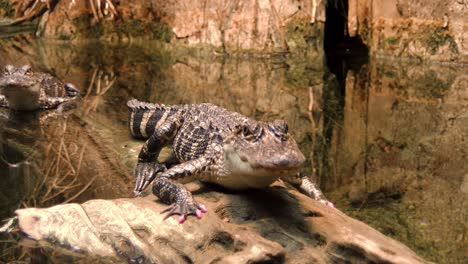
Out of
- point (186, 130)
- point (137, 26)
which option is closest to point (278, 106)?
point (186, 130)

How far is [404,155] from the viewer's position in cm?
505

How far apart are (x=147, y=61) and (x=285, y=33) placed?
2680 mm

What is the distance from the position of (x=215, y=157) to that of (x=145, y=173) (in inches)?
42.6

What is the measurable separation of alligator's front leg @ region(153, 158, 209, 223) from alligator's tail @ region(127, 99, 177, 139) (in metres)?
→ 1.39

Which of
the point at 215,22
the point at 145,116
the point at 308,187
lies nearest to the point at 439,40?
the point at 215,22

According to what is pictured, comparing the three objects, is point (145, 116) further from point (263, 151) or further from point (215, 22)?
point (215, 22)

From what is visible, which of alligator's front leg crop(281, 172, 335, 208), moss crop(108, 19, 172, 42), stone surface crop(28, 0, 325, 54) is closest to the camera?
alligator's front leg crop(281, 172, 335, 208)

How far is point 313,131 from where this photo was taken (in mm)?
5754

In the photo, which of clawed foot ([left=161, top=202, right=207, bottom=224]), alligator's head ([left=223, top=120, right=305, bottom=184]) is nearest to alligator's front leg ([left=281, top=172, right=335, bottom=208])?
alligator's head ([left=223, top=120, right=305, bottom=184])

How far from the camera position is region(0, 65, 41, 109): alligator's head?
6.82 m

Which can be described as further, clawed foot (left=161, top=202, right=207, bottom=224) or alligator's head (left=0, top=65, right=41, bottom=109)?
alligator's head (left=0, top=65, right=41, bottom=109)

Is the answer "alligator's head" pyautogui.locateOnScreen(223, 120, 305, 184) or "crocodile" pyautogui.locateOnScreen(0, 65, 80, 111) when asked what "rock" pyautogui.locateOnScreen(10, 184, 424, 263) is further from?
"crocodile" pyautogui.locateOnScreen(0, 65, 80, 111)

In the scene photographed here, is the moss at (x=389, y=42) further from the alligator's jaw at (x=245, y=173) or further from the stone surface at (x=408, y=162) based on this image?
the alligator's jaw at (x=245, y=173)

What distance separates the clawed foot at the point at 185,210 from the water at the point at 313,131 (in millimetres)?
567
